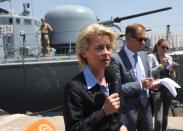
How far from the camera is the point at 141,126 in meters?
4.05

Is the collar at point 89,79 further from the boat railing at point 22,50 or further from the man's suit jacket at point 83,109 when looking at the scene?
the boat railing at point 22,50

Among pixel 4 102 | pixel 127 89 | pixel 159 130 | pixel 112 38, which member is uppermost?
pixel 112 38

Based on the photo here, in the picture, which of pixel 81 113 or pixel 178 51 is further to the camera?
pixel 178 51

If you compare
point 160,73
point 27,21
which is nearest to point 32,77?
point 27,21

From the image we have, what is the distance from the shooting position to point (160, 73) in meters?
6.03

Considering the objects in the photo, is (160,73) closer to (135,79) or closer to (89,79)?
(135,79)

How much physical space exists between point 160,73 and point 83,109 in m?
3.93

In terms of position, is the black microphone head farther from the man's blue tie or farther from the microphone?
the man's blue tie

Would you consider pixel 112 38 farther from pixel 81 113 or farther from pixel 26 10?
pixel 26 10

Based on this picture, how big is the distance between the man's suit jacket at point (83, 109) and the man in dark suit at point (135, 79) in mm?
1586

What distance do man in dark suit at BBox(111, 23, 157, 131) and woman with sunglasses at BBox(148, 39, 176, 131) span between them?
1320 millimetres

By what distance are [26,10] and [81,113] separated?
642 inches

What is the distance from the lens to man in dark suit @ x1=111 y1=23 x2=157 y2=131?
12.7 feet

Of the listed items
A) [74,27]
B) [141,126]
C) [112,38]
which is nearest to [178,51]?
[74,27]
